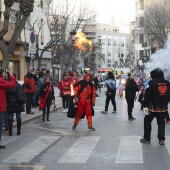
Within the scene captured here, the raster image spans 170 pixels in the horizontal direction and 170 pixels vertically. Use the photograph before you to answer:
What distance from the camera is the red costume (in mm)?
12586

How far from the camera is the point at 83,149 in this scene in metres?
9.52

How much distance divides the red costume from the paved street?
506 mm

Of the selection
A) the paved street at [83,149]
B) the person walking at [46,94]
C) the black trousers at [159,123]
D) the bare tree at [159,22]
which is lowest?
the paved street at [83,149]

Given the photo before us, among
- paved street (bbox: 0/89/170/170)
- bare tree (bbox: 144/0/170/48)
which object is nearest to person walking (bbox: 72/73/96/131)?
paved street (bbox: 0/89/170/170)

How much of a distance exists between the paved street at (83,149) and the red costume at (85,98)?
1.66 feet

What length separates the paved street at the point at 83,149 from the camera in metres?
7.91

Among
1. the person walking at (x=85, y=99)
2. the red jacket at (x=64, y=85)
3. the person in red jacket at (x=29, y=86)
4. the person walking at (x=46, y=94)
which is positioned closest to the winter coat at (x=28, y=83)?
the person in red jacket at (x=29, y=86)

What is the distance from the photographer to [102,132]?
12.3 metres

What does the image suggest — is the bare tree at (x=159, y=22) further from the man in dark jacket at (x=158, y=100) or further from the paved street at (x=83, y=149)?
the man in dark jacket at (x=158, y=100)

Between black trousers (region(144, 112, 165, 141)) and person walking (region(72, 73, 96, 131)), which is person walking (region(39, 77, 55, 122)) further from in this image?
black trousers (region(144, 112, 165, 141))

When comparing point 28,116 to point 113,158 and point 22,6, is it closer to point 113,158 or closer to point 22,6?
point 22,6

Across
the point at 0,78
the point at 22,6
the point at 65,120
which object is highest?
the point at 22,6

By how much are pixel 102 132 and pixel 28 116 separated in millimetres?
4796

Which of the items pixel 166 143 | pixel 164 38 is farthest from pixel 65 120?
pixel 164 38
